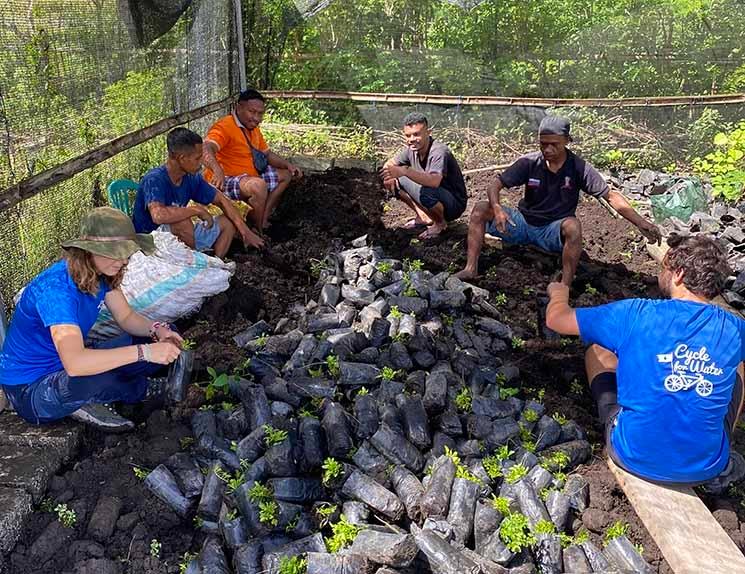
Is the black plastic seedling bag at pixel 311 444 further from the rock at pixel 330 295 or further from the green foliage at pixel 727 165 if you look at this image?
the green foliage at pixel 727 165

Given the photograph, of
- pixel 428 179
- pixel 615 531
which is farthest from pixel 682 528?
pixel 428 179

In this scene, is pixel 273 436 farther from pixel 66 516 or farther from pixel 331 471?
pixel 66 516

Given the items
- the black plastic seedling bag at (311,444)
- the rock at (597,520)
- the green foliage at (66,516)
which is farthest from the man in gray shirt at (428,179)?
the green foliage at (66,516)

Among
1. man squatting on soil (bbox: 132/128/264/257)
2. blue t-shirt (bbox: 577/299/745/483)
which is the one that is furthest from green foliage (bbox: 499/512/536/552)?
man squatting on soil (bbox: 132/128/264/257)

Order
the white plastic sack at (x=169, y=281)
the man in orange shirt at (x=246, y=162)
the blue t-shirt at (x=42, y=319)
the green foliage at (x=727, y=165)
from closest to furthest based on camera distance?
the blue t-shirt at (x=42, y=319)
the white plastic sack at (x=169, y=281)
the man in orange shirt at (x=246, y=162)
the green foliage at (x=727, y=165)

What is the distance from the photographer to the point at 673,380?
2998 millimetres

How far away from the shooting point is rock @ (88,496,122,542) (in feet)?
9.61

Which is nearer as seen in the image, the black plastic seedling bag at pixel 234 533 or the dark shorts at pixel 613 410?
the black plastic seedling bag at pixel 234 533

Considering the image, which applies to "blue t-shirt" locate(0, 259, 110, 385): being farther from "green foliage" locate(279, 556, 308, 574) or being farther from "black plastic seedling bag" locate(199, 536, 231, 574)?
"green foliage" locate(279, 556, 308, 574)

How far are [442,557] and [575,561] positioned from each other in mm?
623

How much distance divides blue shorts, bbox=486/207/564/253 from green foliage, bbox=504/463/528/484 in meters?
2.89

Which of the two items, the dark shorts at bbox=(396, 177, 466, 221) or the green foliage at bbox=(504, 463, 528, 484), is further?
the dark shorts at bbox=(396, 177, 466, 221)

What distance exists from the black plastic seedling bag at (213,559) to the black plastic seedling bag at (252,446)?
0.43 metres

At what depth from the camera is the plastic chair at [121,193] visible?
17.5 ft
